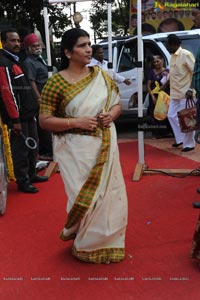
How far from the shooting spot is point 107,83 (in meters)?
2.99

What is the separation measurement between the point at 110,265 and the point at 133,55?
6.33 metres

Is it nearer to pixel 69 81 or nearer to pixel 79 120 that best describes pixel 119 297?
pixel 79 120

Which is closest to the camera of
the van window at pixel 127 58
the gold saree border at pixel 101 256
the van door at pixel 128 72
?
the gold saree border at pixel 101 256

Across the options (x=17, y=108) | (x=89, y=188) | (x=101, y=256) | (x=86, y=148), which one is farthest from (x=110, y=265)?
(x=17, y=108)

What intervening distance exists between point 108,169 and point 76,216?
15.6 inches

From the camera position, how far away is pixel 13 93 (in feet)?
14.5

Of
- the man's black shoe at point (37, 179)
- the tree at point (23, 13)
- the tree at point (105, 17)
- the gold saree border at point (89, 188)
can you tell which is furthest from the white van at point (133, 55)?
the tree at point (105, 17)

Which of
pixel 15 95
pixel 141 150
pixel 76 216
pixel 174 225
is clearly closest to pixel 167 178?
pixel 141 150

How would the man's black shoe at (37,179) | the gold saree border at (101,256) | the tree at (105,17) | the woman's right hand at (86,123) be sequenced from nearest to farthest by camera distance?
1. the woman's right hand at (86,123)
2. the gold saree border at (101,256)
3. the man's black shoe at (37,179)
4. the tree at (105,17)

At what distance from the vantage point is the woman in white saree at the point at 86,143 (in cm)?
287

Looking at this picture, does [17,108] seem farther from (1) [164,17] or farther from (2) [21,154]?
(1) [164,17]

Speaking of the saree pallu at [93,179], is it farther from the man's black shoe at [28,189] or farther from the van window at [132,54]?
the van window at [132,54]

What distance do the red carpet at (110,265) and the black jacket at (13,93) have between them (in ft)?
3.01

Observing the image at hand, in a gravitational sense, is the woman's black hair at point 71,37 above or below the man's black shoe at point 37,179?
above
